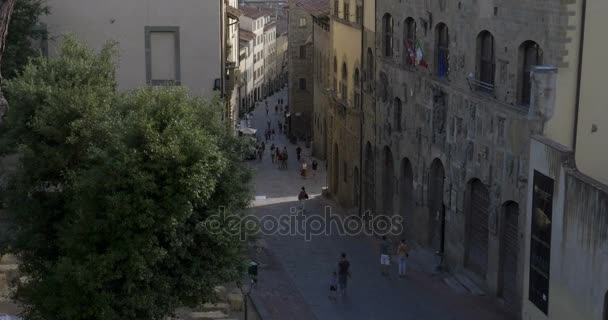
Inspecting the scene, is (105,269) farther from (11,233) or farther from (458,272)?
→ (458,272)

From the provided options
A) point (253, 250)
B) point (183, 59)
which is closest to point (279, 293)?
point (253, 250)

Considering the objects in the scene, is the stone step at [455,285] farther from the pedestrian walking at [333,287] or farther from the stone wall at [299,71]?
the stone wall at [299,71]

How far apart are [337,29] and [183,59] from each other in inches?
541

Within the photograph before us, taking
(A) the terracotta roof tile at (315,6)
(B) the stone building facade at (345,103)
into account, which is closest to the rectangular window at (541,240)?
(B) the stone building facade at (345,103)

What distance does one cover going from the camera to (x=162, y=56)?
33094 mm

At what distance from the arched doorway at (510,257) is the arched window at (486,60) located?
3.43 meters

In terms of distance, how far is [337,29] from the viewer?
149 feet

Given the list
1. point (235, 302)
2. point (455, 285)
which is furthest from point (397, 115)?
point (235, 302)

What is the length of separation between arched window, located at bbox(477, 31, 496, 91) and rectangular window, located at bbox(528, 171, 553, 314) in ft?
18.4

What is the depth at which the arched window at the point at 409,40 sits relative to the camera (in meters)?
33.3

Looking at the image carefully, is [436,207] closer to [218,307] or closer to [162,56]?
[218,307]

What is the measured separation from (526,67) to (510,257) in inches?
191

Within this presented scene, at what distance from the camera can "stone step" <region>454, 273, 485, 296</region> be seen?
27688 mm

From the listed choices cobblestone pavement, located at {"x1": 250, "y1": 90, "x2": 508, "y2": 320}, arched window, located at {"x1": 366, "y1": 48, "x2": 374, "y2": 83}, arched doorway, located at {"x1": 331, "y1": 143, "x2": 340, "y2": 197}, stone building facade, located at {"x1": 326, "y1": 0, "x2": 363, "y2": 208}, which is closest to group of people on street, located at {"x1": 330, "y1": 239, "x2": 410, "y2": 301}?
cobblestone pavement, located at {"x1": 250, "y1": 90, "x2": 508, "y2": 320}
